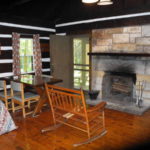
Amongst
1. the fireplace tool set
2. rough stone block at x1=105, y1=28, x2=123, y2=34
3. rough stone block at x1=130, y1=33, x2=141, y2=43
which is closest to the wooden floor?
the fireplace tool set

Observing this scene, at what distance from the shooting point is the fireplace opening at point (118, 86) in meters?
4.20

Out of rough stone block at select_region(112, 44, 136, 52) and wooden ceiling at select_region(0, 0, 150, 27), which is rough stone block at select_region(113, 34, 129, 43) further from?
wooden ceiling at select_region(0, 0, 150, 27)

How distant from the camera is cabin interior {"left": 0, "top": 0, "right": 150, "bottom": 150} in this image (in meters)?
2.80

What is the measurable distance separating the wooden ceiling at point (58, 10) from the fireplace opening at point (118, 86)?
1622 millimetres

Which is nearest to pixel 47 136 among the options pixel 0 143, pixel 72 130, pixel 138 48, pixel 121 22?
pixel 72 130

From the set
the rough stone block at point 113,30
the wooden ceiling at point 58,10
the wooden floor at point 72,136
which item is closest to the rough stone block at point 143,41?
the rough stone block at point 113,30

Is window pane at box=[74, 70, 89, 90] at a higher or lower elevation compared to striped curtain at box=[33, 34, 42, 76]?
lower

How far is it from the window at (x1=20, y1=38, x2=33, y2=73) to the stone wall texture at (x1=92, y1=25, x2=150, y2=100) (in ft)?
6.32

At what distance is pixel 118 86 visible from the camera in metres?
4.47

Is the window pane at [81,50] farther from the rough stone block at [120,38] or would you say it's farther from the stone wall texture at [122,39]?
the rough stone block at [120,38]

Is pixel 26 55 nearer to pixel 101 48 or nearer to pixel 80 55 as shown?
pixel 80 55

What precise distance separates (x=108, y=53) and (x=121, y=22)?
86 cm

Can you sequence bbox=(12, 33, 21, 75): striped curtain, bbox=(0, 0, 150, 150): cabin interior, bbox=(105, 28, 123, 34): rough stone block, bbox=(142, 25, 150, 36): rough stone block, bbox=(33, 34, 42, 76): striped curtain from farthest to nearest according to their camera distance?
bbox=(33, 34, 42, 76): striped curtain
bbox=(12, 33, 21, 75): striped curtain
bbox=(105, 28, 123, 34): rough stone block
bbox=(142, 25, 150, 36): rough stone block
bbox=(0, 0, 150, 150): cabin interior

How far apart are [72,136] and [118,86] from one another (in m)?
2.17
